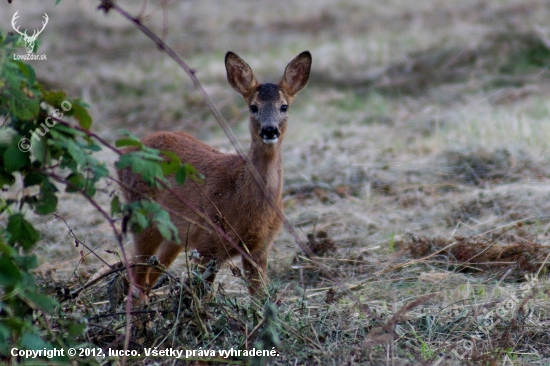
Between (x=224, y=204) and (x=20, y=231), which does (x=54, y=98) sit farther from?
(x=224, y=204)

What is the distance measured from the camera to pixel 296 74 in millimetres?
5941

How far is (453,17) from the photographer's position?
14742 millimetres

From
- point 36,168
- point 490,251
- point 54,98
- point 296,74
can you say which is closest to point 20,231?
point 36,168

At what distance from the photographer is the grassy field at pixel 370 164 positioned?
419cm

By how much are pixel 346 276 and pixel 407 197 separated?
7.23 feet

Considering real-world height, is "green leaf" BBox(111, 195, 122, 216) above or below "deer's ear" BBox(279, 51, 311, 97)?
below

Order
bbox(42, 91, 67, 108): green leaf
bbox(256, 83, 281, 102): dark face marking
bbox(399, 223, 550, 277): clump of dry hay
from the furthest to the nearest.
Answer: bbox(256, 83, 281, 102): dark face marking, bbox(399, 223, 550, 277): clump of dry hay, bbox(42, 91, 67, 108): green leaf

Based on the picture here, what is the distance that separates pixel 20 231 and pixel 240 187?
2330 mm

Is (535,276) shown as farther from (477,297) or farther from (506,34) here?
(506,34)

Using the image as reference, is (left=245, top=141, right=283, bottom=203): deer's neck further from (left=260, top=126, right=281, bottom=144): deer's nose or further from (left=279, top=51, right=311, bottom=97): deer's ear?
(left=279, top=51, right=311, bottom=97): deer's ear

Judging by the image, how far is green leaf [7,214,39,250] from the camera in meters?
3.29

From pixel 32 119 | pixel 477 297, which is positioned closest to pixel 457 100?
pixel 477 297

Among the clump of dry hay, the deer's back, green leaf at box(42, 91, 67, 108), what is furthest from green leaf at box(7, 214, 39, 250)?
the clump of dry hay

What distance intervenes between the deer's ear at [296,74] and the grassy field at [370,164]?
133 centimetres
